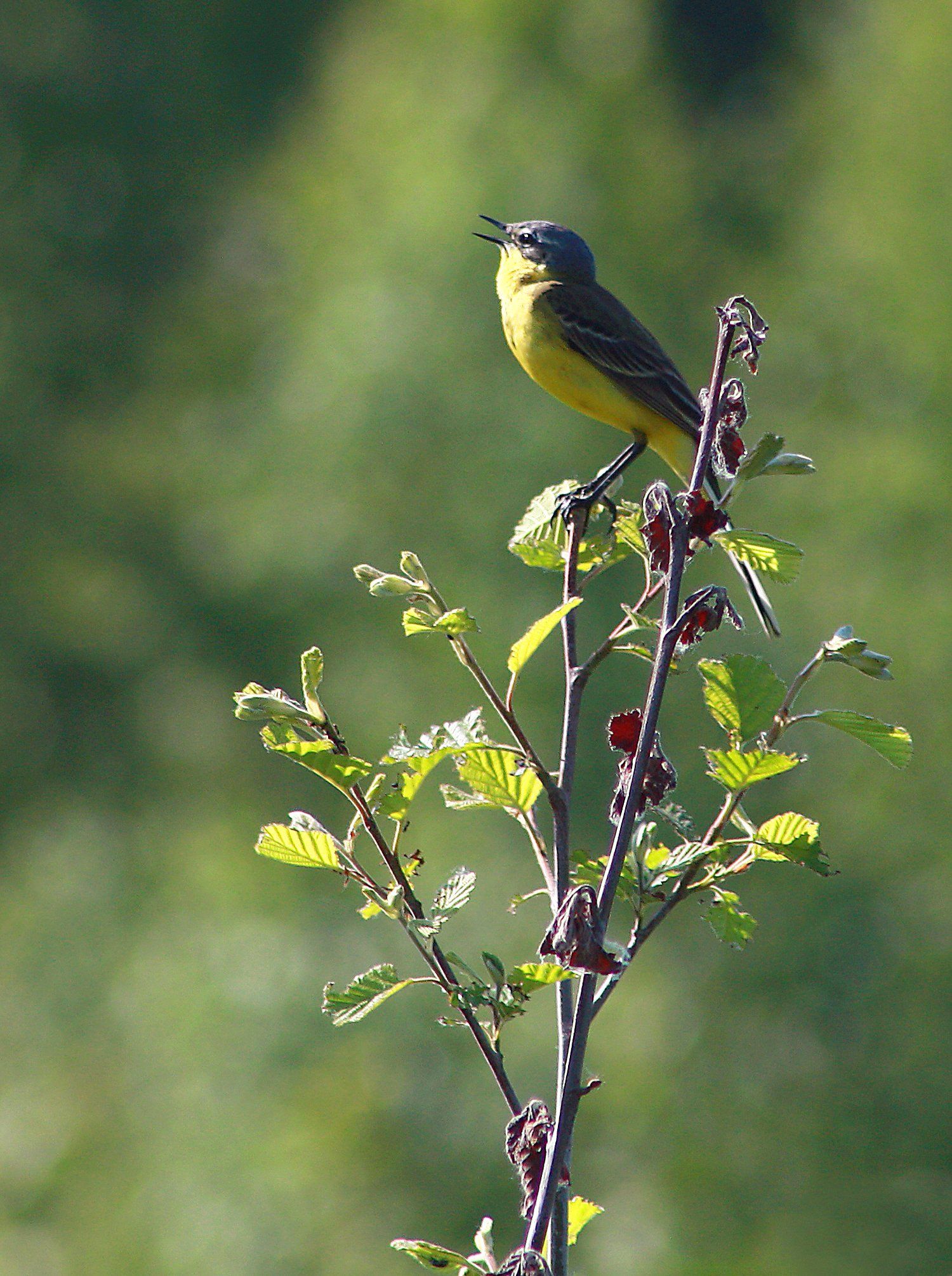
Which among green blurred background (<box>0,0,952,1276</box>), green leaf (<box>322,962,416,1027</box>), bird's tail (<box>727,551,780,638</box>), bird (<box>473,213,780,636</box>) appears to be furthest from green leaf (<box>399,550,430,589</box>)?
green blurred background (<box>0,0,952,1276</box>)

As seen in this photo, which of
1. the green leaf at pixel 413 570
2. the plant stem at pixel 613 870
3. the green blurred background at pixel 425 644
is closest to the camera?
the plant stem at pixel 613 870

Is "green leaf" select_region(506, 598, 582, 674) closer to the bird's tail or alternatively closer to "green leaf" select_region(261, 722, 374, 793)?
"green leaf" select_region(261, 722, 374, 793)

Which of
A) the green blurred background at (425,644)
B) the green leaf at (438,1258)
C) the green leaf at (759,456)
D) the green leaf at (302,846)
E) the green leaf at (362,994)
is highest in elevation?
the green blurred background at (425,644)

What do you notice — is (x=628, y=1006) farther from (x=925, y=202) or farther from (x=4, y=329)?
(x=4, y=329)

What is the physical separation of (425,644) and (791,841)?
12516 millimetres

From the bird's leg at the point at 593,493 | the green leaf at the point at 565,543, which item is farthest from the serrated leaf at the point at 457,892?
the bird's leg at the point at 593,493

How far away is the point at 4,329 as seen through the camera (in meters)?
23.2

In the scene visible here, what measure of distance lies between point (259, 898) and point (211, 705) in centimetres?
516

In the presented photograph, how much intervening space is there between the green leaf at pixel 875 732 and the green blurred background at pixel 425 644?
9704 mm

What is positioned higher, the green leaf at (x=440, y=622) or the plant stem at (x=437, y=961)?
the green leaf at (x=440, y=622)

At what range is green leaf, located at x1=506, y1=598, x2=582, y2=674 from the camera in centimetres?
134

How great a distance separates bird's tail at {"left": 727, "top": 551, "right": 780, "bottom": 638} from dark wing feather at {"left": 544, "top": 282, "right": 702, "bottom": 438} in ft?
2.97

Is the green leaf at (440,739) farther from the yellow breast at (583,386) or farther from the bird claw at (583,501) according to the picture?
the yellow breast at (583,386)

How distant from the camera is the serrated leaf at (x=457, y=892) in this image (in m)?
1.44
